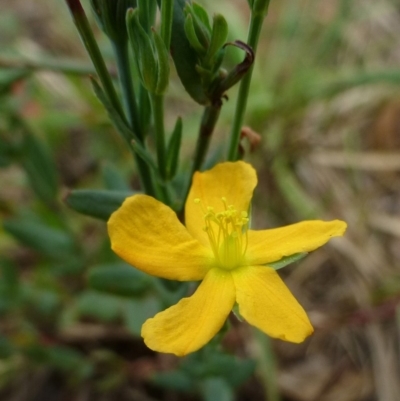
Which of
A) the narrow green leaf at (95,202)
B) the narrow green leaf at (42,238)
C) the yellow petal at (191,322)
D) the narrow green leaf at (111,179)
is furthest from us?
the narrow green leaf at (42,238)

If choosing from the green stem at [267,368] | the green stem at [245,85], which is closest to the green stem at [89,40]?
the green stem at [245,85]

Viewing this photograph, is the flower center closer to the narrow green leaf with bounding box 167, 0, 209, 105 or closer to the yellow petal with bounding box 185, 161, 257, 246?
the yellow petal with bounding box 185, 161, 257, 246

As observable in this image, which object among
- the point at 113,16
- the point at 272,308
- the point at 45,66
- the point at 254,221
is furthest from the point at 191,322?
the point at 254,221

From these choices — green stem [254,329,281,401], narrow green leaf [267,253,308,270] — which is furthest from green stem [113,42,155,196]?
green stem [254,329,281,401]

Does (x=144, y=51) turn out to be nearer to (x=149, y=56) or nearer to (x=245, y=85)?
(x=149, y=56)

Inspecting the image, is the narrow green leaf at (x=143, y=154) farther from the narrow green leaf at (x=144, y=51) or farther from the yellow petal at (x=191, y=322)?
the yellow petal at (x=191, y=322)

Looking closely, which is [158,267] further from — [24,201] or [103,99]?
[24,201]
